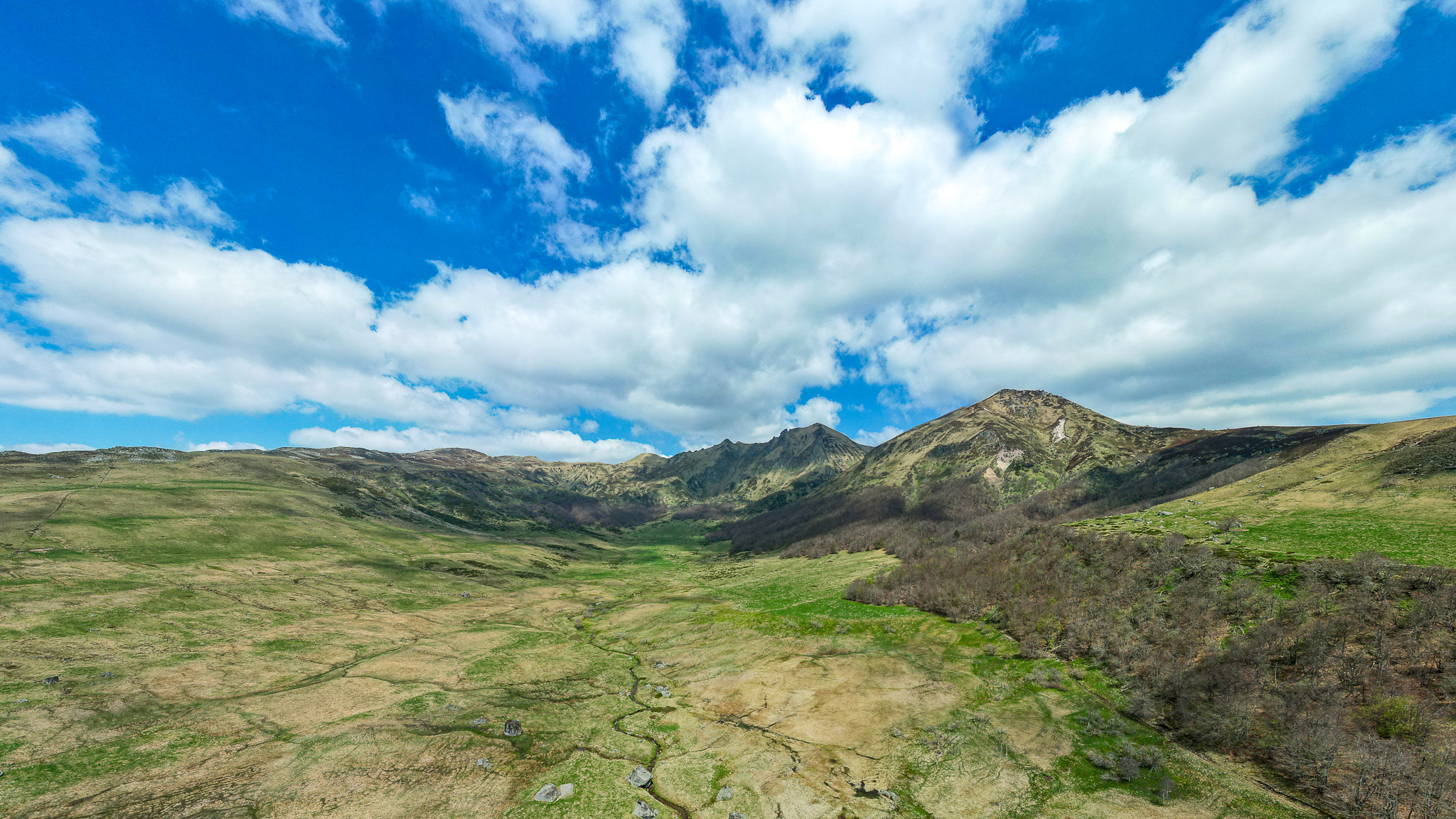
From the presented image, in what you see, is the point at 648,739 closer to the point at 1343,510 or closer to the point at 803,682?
the point at 803,682

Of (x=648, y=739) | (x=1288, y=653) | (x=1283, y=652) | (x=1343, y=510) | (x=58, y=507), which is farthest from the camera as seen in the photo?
(x=58, y=507)

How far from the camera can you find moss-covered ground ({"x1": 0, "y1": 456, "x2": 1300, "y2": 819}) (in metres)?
21.4

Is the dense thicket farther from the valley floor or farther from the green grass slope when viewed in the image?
the green grass slope

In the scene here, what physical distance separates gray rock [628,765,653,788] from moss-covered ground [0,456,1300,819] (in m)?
0.67

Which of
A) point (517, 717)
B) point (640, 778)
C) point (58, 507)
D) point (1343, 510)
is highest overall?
point (58, 507)

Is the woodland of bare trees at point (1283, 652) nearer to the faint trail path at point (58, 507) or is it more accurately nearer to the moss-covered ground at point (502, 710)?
the moss-covered ground at point (502, 710)

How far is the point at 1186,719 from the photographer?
28.7 m

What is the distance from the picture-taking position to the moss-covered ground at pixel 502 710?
21438 millimetres

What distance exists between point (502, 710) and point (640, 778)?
13638 mm

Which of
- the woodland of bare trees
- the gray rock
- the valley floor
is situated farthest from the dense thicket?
the gray rock

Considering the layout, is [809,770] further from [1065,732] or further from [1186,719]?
[1186,719]

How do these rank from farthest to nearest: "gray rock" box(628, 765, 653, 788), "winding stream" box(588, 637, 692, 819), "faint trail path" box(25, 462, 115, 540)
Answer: "faint trail path" box(25, 462, 115, 540), "gray rock" box(628, 765, 653, 788), "winding stream" box(588, 637, 692, 819)

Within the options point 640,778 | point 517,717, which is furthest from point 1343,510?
point 517,717

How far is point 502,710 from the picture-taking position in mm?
31562
